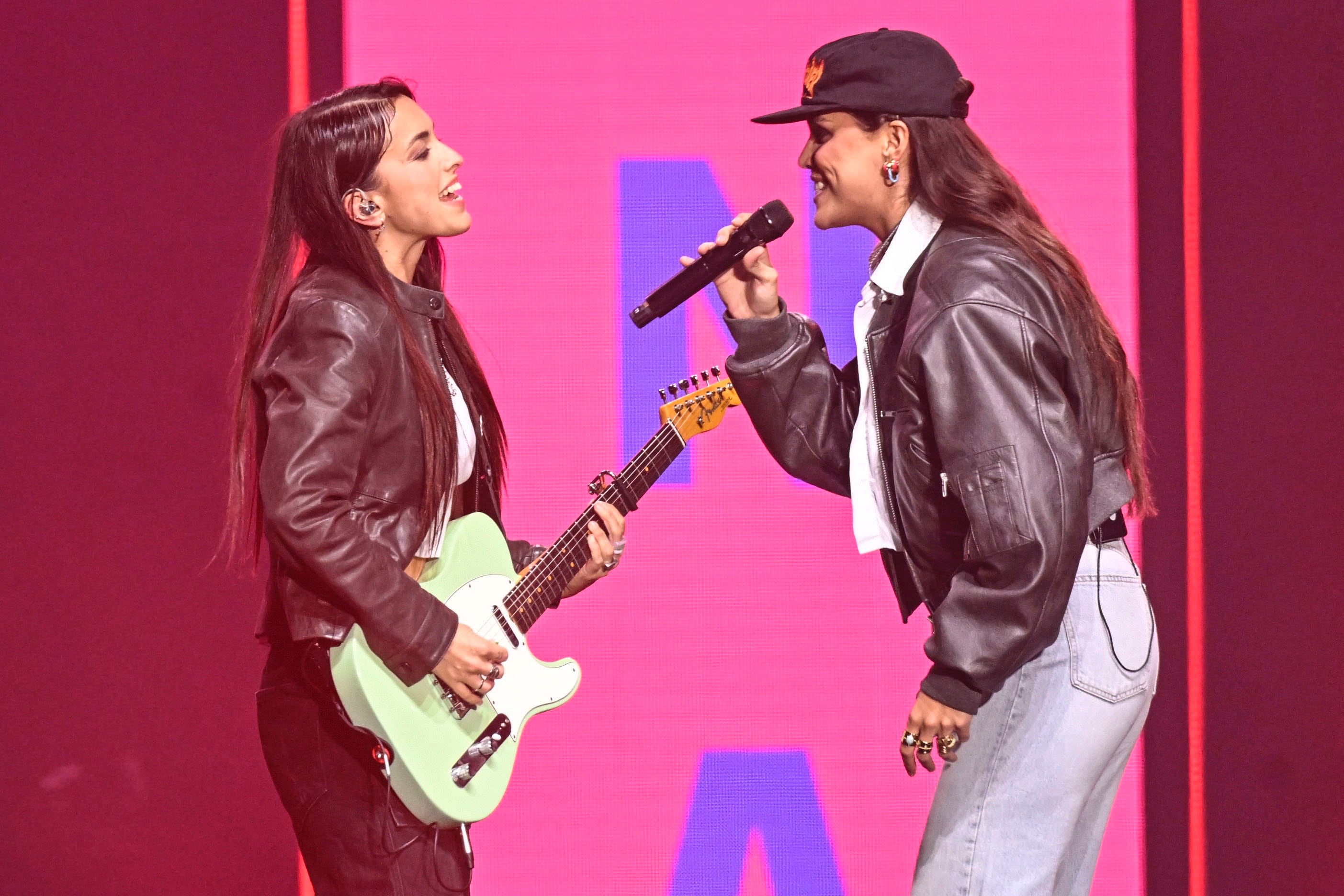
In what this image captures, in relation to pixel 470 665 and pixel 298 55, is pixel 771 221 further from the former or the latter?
pixel 298 55

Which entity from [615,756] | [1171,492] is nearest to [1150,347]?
[1171,492]

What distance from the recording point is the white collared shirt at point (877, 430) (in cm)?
190

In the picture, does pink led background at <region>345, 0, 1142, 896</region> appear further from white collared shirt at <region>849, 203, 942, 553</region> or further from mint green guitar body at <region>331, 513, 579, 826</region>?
white collared shirt at <region>849, 203, 942, 553</region>

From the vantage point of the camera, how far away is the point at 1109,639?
1.73m

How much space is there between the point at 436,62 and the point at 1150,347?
1.80m

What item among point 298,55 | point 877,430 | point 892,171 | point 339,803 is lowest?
point 339,803

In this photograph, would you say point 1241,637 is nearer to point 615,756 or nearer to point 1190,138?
point 1190,138

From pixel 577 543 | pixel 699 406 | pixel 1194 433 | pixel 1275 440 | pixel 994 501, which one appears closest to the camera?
pixel 994 501

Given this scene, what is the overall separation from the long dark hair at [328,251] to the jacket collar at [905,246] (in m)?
0.72

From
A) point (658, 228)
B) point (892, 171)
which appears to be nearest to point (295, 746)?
point (892, 171)

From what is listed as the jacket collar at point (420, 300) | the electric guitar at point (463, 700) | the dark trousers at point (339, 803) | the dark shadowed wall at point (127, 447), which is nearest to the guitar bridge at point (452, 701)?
the electric guitar at point (463, 700)

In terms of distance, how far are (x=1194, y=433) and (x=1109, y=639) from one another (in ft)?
4.49

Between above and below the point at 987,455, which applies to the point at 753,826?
below

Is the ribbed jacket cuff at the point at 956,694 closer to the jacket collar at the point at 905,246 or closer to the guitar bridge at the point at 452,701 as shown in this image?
the jacket collar at the point at 905,246
